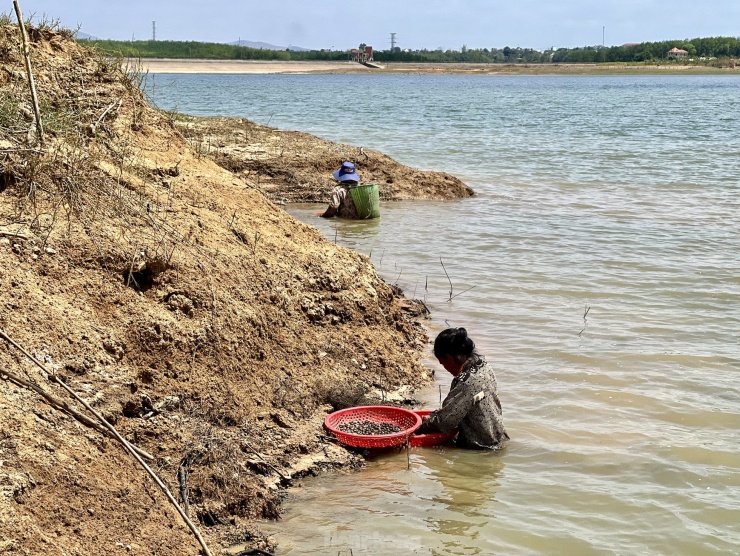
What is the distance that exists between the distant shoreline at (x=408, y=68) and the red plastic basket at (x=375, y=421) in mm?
91585

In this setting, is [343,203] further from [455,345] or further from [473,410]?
[473,410]

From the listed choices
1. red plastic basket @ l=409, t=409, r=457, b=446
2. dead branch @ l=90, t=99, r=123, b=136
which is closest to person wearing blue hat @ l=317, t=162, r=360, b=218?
dead branch @ l=90, t=99, r=123, b=136

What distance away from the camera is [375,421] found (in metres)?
5.04

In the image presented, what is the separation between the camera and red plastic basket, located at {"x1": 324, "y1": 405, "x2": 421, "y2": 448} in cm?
467

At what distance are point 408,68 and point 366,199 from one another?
105m

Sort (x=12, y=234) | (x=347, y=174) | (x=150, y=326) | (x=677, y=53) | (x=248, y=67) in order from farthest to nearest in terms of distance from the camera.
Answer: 1. (x=677, y=53)
2. (x=248, y=67)
3. (x=347, y=174)
4. (x=150, y=326)
5. (x=12, y=234)

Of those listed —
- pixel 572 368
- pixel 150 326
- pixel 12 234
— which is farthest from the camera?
pixel 572 368

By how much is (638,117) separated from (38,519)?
105 ft

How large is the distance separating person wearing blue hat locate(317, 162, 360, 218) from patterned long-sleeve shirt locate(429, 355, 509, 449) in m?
7.09

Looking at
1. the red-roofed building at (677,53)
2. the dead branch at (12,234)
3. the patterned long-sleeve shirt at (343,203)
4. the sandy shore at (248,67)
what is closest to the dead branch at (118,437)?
the dead branch at (12,234)

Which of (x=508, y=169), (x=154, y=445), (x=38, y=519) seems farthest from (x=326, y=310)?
(x=508, y=169)

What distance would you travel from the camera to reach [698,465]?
4.84 metres

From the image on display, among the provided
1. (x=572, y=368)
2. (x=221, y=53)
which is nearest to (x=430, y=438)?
(x=572, y=368)

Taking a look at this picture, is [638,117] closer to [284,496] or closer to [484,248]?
[484,248]
